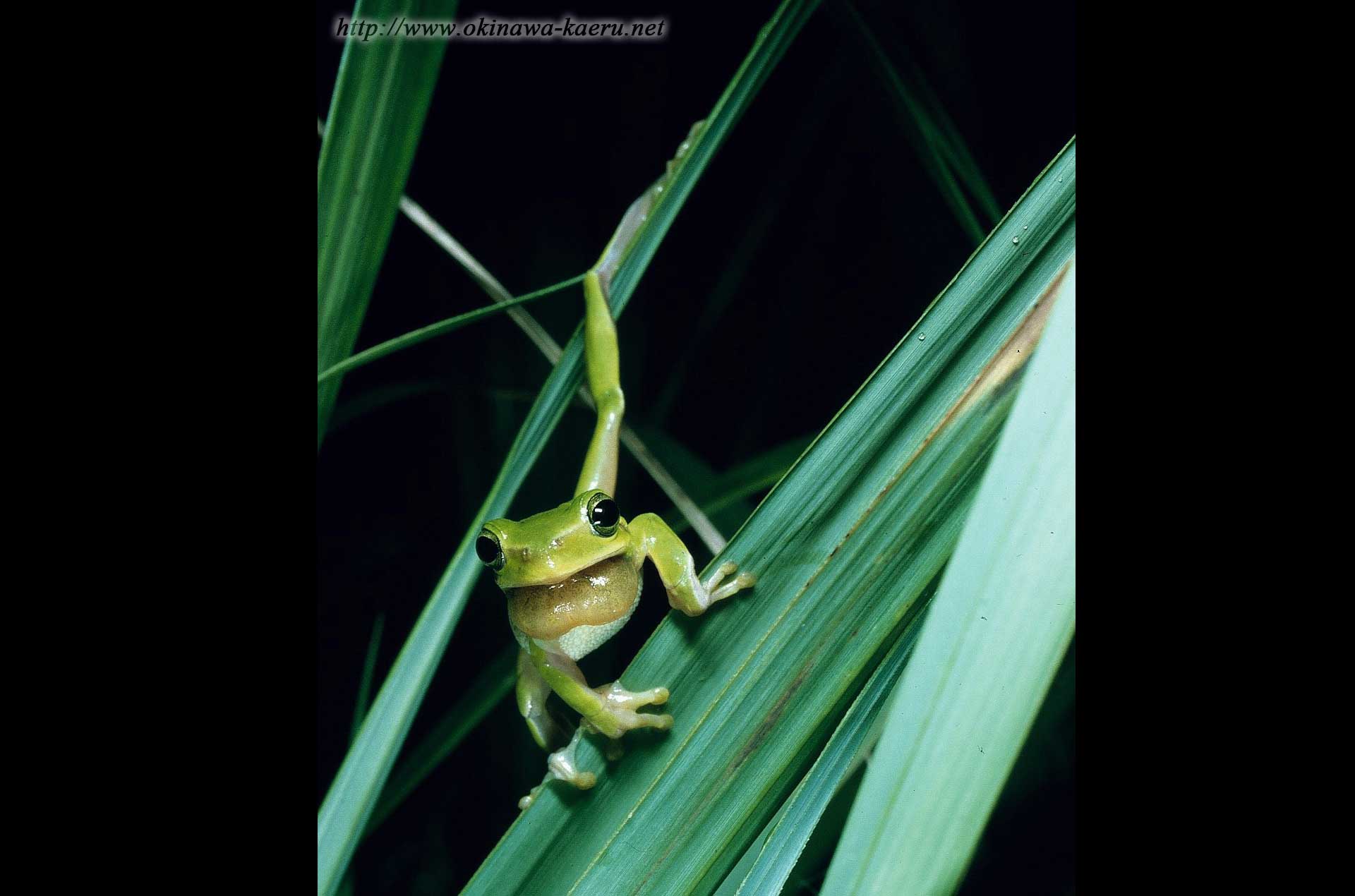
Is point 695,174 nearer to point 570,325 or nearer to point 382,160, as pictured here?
point 382,160

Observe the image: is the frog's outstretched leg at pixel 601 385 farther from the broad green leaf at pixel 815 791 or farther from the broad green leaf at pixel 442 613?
the broad green leaf at pixel 815 791

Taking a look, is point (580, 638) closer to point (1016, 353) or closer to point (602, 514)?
point (602, 514)

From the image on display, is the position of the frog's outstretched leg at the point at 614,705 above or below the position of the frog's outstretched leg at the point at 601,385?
below

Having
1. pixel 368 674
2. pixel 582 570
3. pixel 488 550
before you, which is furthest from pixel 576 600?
pixel 368 674

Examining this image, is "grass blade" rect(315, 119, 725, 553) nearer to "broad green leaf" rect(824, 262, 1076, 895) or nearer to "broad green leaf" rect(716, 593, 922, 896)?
"broad green leaf" rect(716, 593, 922, 896)

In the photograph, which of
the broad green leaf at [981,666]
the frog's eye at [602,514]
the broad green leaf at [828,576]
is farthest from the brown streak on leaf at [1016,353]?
the frog's eye at [602,514]

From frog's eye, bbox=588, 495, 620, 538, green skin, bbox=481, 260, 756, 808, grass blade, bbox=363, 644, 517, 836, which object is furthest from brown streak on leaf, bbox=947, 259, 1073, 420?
grass blade, bbox=363, 644, 517, 836
